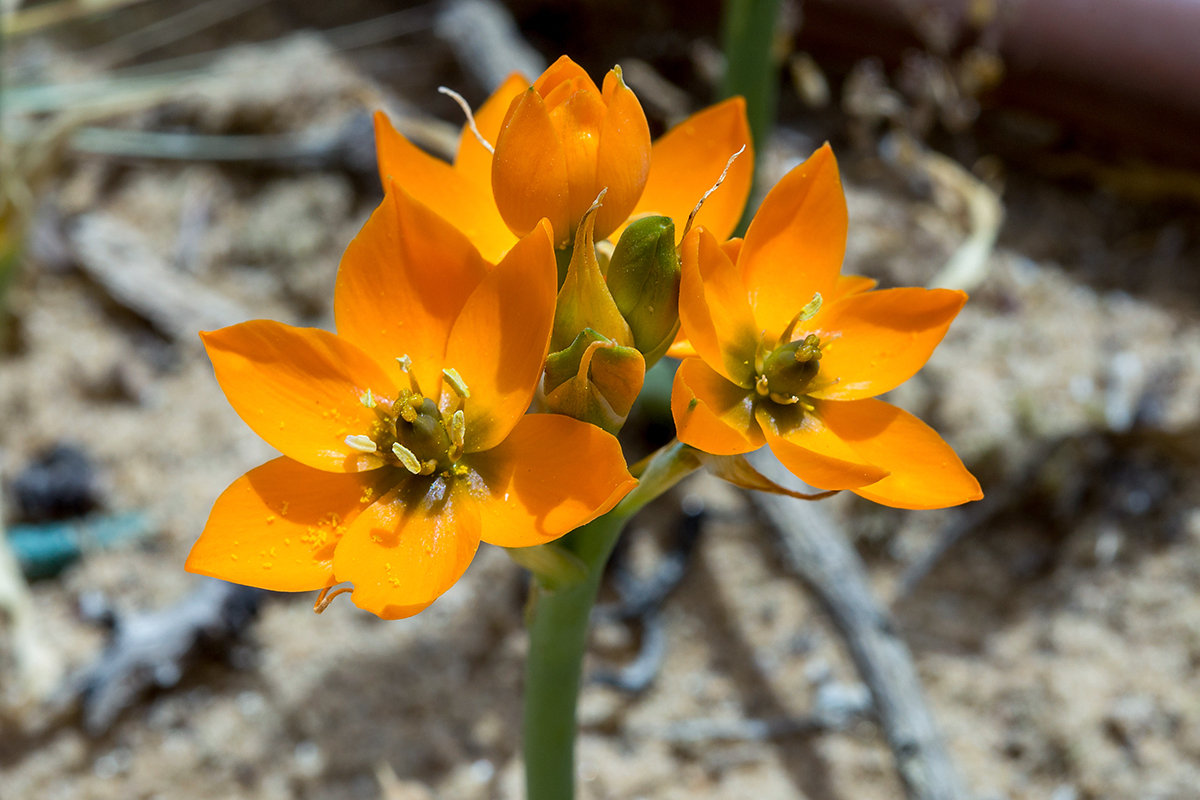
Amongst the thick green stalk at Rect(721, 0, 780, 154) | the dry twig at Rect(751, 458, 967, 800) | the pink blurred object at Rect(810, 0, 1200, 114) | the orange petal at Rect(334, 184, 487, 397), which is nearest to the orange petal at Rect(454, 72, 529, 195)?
the orange petal at Rect(334, 184, 487, 397)

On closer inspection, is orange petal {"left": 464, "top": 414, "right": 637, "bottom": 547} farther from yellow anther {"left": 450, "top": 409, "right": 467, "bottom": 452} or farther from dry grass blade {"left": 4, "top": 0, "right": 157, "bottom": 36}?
dry grass blade {"left": 4, "top": 0, "right": 157, "bottom": 36}

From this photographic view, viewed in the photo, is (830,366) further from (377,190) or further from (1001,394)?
(377,190)

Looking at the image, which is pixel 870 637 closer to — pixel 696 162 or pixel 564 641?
pixel 564 641

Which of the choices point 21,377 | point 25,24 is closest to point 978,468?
point 21,377

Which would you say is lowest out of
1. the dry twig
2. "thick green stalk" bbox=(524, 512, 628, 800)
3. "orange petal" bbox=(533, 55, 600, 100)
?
the dry twig

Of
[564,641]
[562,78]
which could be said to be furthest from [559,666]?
[562,78]

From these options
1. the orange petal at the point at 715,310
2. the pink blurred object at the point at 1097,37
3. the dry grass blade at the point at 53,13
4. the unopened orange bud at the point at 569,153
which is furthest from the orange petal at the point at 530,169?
the dry grass blade at the point at 53,13
